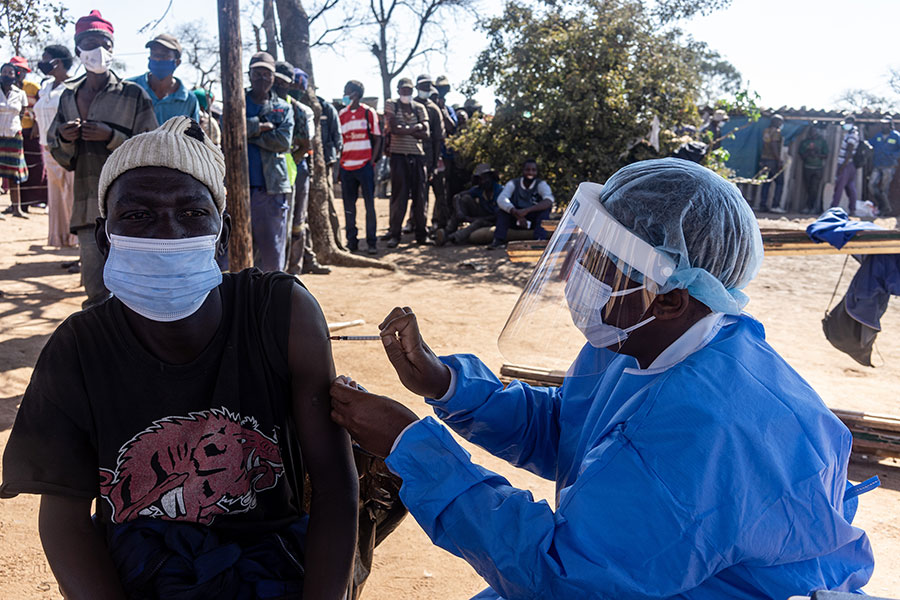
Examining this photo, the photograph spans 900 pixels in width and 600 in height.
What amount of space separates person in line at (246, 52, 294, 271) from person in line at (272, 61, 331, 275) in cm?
28

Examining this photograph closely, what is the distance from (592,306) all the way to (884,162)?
18393 mm

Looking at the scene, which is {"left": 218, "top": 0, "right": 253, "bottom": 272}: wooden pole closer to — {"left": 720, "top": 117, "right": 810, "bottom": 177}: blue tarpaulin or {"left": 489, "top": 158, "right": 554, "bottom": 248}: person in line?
{"left": 489, "top": 158, "right": 554, "bottom": 248}: person in line

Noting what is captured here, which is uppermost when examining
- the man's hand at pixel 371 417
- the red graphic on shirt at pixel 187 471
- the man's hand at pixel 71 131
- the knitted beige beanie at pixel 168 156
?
the man's hand at pixel 71 131

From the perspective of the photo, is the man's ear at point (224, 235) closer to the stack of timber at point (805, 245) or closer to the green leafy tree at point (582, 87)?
the stack of timber at point (805, 245)

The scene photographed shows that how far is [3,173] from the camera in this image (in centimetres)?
1016

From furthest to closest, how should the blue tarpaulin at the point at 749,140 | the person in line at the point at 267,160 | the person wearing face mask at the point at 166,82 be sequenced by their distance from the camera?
the blue tarpaulin at the point at 749,140 → the person in line at the point at 267,160 → the person wearing face mask at the point at 166,82

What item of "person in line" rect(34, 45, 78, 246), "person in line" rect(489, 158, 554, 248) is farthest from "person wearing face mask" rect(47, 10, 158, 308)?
"person in line" rect(489, 158, 554, 248)

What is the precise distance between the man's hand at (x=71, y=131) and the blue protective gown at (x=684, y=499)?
3895 millimetres

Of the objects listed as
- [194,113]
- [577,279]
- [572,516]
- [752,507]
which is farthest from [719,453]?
[194,113]

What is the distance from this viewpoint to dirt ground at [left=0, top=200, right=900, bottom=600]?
283cm

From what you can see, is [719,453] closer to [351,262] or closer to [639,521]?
[639,521]

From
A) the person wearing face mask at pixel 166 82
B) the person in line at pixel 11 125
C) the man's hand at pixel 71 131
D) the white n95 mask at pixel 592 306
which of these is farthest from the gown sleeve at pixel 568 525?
the person in line at pixel 11 125

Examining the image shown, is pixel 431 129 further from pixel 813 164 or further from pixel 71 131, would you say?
pixel 813 164

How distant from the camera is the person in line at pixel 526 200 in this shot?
33.1 feet
